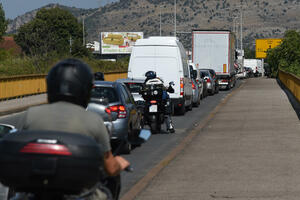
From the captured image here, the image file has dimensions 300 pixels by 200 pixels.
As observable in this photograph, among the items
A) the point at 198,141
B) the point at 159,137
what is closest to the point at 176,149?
the point at 198,141

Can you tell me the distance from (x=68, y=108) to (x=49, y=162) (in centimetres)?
47

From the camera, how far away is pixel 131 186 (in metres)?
10.2

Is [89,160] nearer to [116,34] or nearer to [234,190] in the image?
[234,190]

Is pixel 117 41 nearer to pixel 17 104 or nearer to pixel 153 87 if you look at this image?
pixel 17 104

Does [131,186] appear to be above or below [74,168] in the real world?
below

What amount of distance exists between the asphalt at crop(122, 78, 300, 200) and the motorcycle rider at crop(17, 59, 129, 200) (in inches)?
187

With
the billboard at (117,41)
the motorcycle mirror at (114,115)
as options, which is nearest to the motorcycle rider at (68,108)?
the motorcycle mirror at (114,115)

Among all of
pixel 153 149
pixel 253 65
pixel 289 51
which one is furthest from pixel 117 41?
pixel 153 149

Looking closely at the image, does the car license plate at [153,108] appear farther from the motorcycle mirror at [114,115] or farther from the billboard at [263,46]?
the billboard at [263,46]

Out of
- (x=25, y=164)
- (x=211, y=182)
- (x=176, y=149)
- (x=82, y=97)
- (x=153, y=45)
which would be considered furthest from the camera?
(x=153, y=45)

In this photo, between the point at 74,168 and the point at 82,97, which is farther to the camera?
the point at 82,97

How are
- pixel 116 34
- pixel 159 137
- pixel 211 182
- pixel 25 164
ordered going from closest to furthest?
1. pixel 25 164
2. pixel 211 182
3. pixel 159 137
4. pixel 116 34

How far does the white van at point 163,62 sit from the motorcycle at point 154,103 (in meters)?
5.16

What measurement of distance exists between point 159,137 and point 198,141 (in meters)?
1.56
